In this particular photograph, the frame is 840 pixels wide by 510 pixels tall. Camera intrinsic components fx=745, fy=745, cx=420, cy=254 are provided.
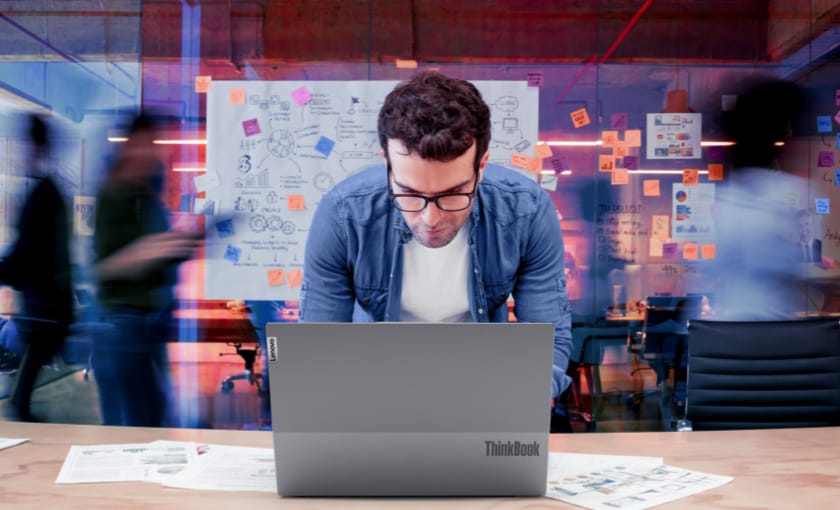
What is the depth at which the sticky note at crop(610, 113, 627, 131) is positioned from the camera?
12.5ft

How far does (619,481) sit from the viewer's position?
50.3 inches

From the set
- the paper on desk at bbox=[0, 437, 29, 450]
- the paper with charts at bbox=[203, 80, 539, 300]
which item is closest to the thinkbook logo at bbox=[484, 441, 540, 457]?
the paper on desk at bbox=[0, 437, 29, 450]

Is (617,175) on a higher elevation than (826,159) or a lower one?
lower

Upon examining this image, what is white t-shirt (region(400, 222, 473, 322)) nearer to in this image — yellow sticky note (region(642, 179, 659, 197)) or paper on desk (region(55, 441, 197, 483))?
paper on desk (region(55, 441, 197, 483))

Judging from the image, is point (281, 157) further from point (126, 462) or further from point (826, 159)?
point (826, 159)

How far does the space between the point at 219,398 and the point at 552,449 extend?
2.75 m

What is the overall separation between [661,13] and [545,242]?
99.5 inches

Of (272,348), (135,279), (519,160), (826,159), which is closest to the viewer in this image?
(272,348)

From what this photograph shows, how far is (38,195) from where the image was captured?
3.85 metres

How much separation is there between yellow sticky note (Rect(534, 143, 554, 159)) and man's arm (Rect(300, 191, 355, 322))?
2.12 meters

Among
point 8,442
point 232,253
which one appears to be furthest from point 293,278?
point 8,442

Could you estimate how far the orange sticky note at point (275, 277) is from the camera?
3.78 metres

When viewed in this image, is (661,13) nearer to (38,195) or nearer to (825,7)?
(825,7)

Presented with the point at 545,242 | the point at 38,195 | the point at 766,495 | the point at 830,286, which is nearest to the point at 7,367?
the point at 38,195
